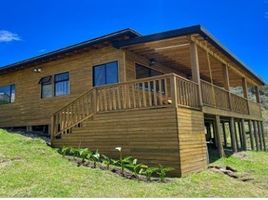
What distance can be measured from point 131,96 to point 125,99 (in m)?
1.33

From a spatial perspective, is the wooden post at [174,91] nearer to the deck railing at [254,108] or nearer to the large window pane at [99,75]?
the large window pane at [99,75]

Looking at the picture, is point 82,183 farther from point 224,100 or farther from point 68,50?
point 224,100

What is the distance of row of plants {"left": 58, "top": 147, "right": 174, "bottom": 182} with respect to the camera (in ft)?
30.5

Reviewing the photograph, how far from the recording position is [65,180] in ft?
27.1

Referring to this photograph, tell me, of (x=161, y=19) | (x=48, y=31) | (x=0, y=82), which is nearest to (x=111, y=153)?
(x=161, y=19)

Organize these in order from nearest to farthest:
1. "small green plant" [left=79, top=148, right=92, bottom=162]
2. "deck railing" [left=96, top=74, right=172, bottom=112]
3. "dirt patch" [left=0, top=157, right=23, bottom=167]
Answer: "dirt patch" [left=0, top=157, right=23, bottom=167]
"small green plant" [left=79, top=148, right=92, bottom=162]
"deck railing" [left=96, top=74, right=172, bottom=112]

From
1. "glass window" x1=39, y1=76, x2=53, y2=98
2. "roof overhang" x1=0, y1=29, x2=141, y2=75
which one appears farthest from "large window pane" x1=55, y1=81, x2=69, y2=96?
"roof overhang" x1=0, y1=29, x2=141, y2=75

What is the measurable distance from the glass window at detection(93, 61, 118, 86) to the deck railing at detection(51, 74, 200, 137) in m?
1.51

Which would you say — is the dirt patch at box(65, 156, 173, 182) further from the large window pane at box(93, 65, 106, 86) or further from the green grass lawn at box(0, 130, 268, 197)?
the large window pane at box(93, 65, 106, 86)

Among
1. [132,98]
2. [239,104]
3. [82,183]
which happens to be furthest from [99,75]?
[239,104]

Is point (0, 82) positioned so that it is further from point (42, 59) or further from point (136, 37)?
point (136, 37)

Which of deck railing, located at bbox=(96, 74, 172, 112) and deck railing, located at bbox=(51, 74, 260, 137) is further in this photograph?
deck railing, located at bbox=(96, 74, 172, 112)

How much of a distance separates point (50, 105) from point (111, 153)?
6595 mm

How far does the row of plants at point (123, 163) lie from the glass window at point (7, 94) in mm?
8521
